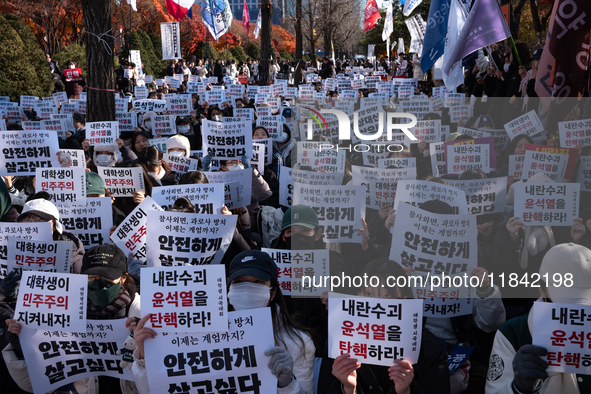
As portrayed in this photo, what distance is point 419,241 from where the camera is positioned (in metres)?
4.09

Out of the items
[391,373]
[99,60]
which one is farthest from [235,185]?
[99,60]

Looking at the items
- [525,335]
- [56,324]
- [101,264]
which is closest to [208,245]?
[101,264]

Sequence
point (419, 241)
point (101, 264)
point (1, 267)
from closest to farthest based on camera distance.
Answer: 1. point (101, 264)
2. point (419, 241)
3. point (1, 267)

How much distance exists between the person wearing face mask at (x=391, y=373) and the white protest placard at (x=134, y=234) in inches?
100

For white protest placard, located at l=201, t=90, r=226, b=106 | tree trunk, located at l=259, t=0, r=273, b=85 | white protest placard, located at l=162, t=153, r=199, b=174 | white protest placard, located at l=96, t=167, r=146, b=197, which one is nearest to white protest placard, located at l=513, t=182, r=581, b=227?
white protest placard, located at l=96, t=167, r=146, b=197

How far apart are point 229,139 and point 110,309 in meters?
4.35

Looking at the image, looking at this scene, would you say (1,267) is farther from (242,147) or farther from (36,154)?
(242,147)

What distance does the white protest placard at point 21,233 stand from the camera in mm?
4445

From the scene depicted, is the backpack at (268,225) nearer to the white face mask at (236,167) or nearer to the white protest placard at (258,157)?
the white face mask at (236,167)

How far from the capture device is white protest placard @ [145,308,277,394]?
2.94m

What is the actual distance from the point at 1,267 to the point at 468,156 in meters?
5.39

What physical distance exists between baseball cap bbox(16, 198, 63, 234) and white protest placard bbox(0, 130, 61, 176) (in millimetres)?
2370

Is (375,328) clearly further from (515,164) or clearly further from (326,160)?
(515,164)

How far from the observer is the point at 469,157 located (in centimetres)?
682
